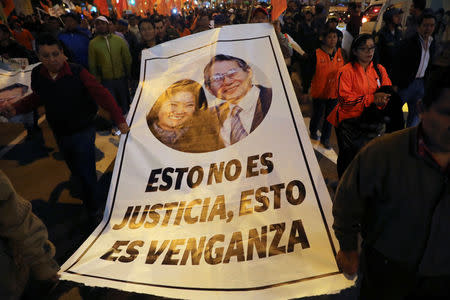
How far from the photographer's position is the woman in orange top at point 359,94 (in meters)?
2.72

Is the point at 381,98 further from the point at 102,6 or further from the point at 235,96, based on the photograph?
the point at 102,6

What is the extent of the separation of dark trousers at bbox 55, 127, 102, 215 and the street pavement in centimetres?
17

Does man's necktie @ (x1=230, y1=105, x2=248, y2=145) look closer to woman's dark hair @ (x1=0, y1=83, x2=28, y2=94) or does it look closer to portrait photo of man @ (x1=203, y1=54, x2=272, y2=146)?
portrait photo of man @ (x1=203, y1=54, x2=272, y2=146)

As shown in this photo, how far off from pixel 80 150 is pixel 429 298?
294cm

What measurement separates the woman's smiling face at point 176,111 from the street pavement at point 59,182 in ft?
4.32

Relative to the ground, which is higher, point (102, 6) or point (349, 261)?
point (102, 6)

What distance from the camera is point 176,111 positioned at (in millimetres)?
2674

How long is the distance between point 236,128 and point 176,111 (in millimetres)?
595

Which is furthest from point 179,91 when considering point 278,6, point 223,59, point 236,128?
point 278,6

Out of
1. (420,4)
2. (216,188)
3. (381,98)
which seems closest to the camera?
(216,188)

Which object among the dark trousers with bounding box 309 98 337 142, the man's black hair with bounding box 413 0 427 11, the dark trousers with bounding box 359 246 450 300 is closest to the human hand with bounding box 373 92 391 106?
the dark trousers with bounding box 359 246 450 300

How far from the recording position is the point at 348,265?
58.6 inches

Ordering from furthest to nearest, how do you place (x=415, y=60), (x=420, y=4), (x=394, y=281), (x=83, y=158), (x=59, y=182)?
(x=420, y=4)
(x=59, y=182)
(x=415, y=60)
(x=83, y=158)
(x=394, y=281)

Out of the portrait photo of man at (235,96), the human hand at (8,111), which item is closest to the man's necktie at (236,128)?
the portrait photo of man at (235,96)
